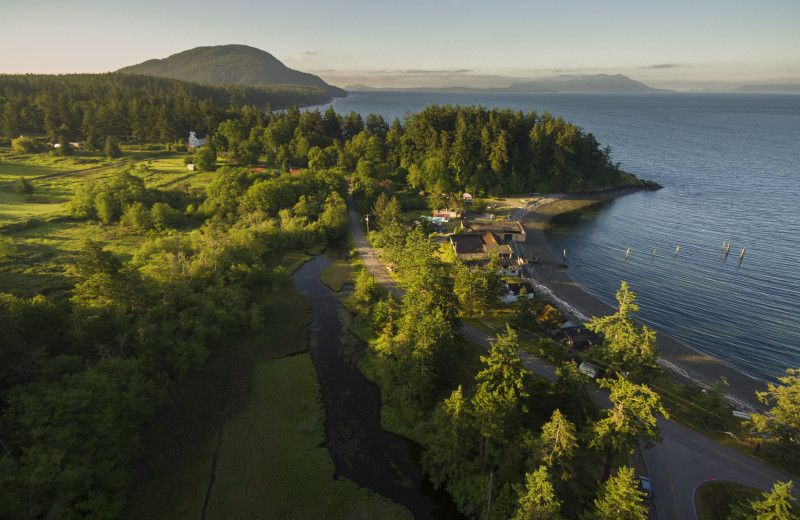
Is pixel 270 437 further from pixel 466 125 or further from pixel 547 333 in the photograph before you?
pixel 466 125

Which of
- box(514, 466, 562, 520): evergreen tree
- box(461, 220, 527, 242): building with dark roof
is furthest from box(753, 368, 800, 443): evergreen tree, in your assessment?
box(461, 220, 527, 242): building with dark roof

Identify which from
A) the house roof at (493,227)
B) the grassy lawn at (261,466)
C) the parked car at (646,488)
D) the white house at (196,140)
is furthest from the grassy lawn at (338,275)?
the white house at (196,140)

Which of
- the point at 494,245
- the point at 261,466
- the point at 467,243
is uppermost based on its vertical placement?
the point at 467,243

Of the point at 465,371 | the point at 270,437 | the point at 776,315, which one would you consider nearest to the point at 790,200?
the point at 776,315

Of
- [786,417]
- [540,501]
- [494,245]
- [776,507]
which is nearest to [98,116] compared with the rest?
[494,245]

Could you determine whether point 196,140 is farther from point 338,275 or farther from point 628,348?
point 628,348

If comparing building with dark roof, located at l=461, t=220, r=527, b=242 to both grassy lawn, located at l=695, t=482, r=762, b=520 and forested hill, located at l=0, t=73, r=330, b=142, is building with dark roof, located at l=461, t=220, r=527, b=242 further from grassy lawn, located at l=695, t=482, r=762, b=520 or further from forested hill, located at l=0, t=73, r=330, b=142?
forested hill, located at l=0, t=73, r=330, b=142
